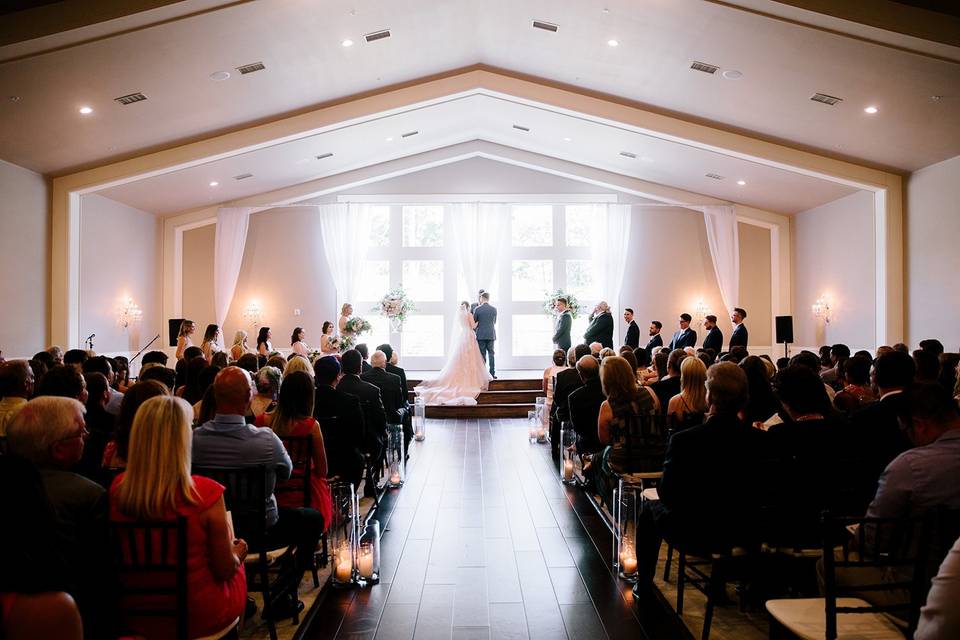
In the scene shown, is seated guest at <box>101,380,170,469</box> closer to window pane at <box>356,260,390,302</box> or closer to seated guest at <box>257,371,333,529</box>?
seated guest at <box>257,371,333,529</box>

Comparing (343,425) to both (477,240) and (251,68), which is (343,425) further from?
(477,240)

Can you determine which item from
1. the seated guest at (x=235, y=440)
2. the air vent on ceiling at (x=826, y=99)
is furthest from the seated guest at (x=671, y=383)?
the air vent on ceiling at (x=826, y=99)

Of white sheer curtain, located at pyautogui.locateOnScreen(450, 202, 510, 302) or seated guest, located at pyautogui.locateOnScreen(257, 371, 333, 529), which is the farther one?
white sheer curtain, located at pyautogui.locateOnScreen(450, 202, 510, 302)

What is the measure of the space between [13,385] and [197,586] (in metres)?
2.41

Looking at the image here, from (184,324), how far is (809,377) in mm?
8240

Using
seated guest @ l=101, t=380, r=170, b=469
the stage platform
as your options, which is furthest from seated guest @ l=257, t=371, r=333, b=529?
the stage platform

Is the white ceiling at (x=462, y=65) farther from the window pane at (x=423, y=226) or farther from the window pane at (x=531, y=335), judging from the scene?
the window pane at (x=531, y=335)

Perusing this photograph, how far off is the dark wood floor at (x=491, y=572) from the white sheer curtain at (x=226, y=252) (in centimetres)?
866

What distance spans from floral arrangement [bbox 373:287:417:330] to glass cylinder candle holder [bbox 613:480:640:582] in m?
9.94

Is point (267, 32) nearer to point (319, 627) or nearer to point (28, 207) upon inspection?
point (28, 207)

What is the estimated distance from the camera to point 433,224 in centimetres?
1524

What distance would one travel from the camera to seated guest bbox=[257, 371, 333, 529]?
3.50 metres

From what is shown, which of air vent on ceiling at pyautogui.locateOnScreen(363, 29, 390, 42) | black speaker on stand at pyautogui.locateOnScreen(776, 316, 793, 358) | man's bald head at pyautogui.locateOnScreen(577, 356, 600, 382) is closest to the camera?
man's bald head at pyautogui.locateOnScreen(577, 356, 600, 382)

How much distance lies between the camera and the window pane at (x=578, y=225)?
1522 cm
